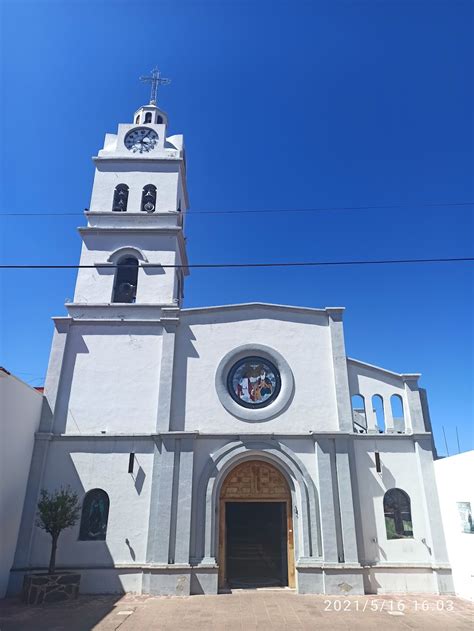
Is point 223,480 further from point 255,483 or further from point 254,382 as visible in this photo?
point 254,382

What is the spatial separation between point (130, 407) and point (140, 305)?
162 inches

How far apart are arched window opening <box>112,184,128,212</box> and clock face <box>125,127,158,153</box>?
2.34m

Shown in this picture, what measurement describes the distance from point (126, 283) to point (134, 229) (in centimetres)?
247

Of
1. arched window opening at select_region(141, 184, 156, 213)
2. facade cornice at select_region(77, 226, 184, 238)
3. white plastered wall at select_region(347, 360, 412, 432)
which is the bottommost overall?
white plastered wall at select_region(347, 360, 412, 432)

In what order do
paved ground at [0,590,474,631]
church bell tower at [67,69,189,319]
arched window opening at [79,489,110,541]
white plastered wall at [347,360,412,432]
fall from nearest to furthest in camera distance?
paved ground at [0,590,474,631], arched window opening at [79,489,110,541], white plastered wall at [347,360,412,432], church bell tower at [67,69,189,319]

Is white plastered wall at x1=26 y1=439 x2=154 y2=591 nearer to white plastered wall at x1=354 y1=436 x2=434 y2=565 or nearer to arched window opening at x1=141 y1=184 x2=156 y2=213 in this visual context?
white plastered wall at x1=354 y1=436 x2=434 y2=565

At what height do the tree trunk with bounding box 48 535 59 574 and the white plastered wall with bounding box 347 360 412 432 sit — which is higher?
the white plastered wall with bounding box 347 360 412 432

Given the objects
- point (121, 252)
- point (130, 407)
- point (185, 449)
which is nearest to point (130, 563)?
point (185, 449)

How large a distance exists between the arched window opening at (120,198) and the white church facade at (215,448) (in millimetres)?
2669

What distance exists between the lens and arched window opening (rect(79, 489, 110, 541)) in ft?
43.2

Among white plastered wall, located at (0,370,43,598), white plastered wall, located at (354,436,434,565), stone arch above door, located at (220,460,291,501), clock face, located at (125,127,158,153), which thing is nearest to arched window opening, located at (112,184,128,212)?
clock face, located at (125,127,158,153)

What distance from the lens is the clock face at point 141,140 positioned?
20.3 meters

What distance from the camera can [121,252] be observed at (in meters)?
17.7

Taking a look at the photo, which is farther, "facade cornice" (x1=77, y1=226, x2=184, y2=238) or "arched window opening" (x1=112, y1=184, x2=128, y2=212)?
"arched window opening" (x1=112, y1=184, x2=128, y2=212)
